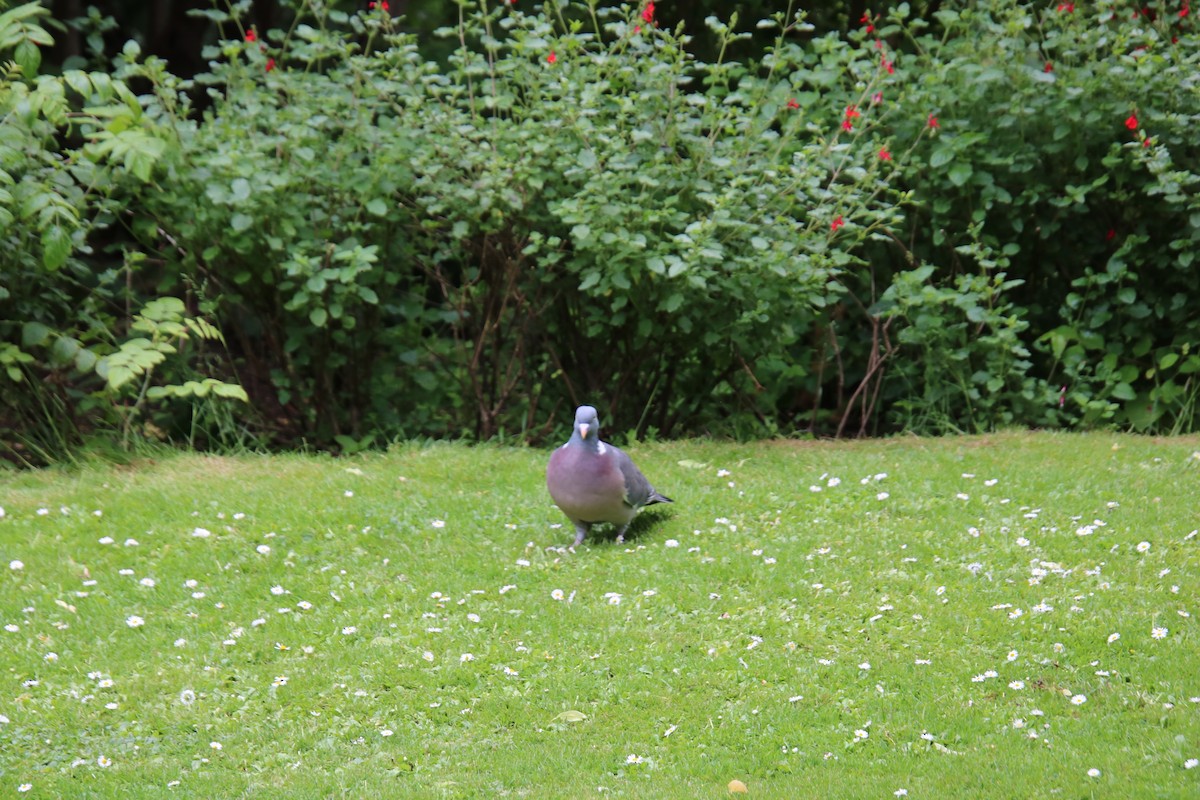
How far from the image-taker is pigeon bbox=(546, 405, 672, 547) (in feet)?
18.6

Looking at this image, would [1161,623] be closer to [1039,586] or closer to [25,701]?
[1039,586]

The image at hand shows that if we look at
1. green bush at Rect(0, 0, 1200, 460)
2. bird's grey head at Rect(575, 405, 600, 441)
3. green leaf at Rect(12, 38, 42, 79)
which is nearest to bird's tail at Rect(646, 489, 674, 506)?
bird's grey head at Rect(575, 405, 600, 441)

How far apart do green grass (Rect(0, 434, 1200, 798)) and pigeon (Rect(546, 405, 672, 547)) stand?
256 millimetres

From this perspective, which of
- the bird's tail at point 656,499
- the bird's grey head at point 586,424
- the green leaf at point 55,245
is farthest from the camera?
the green leaf at point 55,245

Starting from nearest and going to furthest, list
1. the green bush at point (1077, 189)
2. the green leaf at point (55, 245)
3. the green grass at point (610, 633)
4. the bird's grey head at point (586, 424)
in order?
the green grass at point (610, 633)
the bird's grey head at point (586, 424)
the green leaf at point (55, 245)
the green bush at point (1077, 189)

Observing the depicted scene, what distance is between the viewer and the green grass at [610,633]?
4.12 m

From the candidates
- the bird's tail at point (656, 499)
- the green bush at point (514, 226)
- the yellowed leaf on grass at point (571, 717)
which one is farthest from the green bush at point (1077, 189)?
the yellowed leaf on grass at point (571, 717)

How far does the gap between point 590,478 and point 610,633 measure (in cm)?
83

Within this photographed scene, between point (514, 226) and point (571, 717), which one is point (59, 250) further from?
point (571, 717)

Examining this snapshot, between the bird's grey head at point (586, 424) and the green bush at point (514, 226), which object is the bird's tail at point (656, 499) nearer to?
the bird's grey head at point (586, 424)

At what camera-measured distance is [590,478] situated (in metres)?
5.66

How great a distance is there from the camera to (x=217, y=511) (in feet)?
21.5

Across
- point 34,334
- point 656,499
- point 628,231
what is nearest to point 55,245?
point 34,334

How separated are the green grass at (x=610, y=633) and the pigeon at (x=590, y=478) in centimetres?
26
